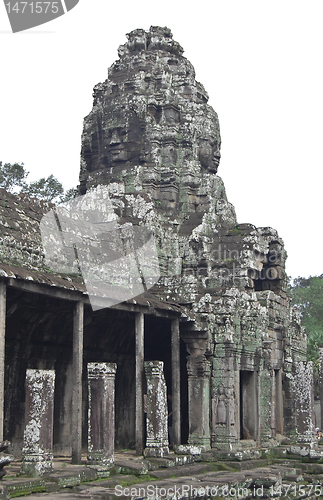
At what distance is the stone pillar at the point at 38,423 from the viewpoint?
9.94 meters

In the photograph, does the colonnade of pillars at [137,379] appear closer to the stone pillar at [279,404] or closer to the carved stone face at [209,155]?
the stone pillar at [279,404]

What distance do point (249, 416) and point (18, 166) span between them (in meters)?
16.8

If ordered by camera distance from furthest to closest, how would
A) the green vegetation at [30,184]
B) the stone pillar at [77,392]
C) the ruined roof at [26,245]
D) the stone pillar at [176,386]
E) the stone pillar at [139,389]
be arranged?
the green vegetation at [30,184] < the stone pillar at [176,386] < the stone pillar at [139,389] < the stone pillar at [77,392] < the ruined roof at [26,245]

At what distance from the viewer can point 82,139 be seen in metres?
19.7

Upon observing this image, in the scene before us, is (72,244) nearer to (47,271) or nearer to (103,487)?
(47,271)

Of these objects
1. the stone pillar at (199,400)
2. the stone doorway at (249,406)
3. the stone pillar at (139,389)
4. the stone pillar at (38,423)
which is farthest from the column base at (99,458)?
the stone doorway at (249,406)

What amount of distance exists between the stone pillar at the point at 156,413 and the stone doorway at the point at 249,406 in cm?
403

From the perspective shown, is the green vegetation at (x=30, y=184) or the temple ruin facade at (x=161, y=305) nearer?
the temple ruin facade at (x=161, y=305)

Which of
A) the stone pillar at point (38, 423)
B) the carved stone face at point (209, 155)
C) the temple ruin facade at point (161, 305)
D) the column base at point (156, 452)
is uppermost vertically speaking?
the carved stone face at point (209, 155)

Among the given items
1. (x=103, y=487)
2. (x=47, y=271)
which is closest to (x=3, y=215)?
(x=47, y=271)

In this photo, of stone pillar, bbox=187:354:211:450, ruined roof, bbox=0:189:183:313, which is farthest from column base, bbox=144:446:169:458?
ruined roof, bbox=0:189:183:313

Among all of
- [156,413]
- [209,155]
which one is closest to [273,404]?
[156,413]

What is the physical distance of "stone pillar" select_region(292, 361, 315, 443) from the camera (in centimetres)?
1712

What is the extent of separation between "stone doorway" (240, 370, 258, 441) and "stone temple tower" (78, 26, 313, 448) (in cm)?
2
